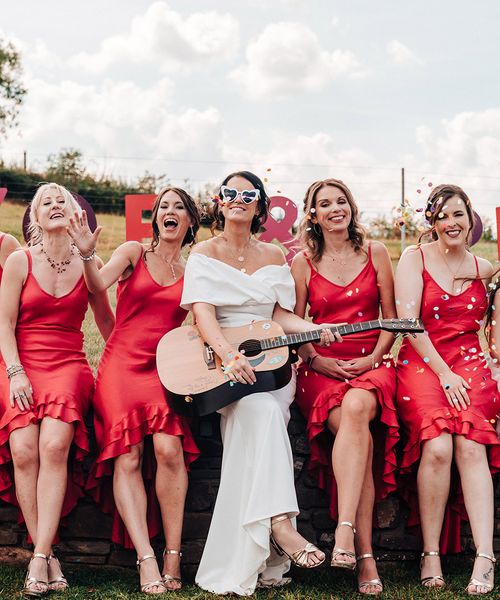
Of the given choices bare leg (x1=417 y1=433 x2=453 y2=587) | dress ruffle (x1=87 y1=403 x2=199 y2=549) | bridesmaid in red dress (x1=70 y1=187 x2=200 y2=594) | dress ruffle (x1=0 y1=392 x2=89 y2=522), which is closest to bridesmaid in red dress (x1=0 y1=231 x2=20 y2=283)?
bridesmaid in red dress (x1=70 y1=187 x2=200 y2=594)

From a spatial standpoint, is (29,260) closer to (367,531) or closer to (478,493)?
(367,531)

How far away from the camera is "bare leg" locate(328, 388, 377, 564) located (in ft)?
12.5

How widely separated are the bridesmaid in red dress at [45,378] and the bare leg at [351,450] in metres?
1.38

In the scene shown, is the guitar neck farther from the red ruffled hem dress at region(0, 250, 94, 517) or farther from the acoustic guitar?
the red ruffled hem dress at region(0, 250, 94, 517)

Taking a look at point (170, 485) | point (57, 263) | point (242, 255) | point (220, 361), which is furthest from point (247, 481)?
point (57, 263)

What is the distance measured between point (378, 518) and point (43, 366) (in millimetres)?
2065

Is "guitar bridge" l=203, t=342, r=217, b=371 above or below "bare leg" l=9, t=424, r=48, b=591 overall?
above

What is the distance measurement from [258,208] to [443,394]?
5.15ft

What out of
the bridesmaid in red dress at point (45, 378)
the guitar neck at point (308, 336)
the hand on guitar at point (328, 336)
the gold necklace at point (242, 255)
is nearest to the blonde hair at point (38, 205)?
the bridesmaid in red dress at point (45, 378)

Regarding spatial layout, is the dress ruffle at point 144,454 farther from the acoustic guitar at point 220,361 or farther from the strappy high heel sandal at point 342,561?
the strappy high heel sandal at point 342,561

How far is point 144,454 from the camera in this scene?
422 cm

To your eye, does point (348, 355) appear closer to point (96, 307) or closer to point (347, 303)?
point (347, 303)

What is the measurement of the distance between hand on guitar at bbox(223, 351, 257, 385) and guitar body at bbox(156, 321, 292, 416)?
35 millimetres

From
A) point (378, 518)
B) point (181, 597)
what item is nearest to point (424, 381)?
point (378, 518)
